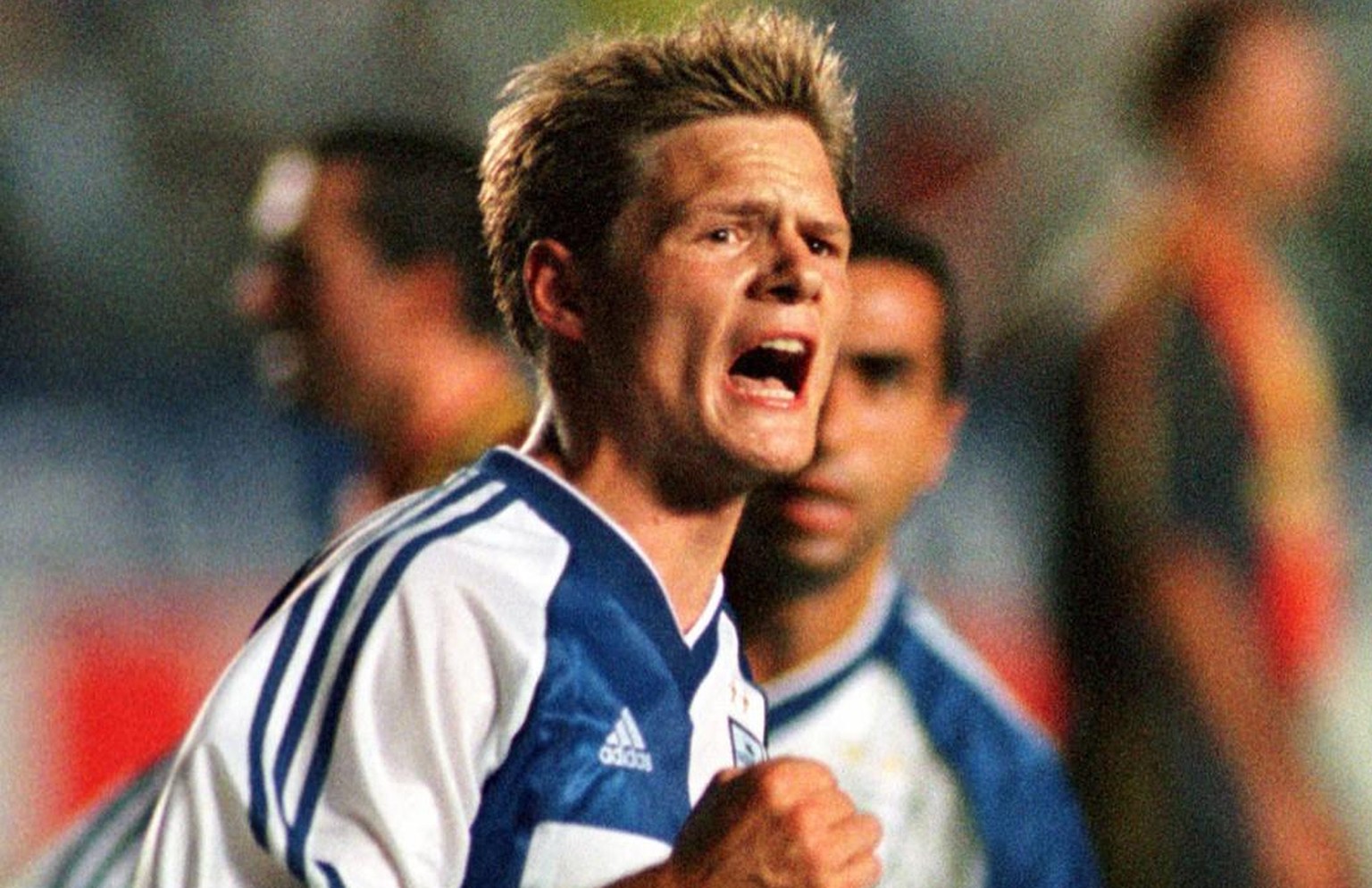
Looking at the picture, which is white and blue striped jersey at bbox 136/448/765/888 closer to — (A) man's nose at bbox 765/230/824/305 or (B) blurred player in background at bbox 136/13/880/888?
(B) blurred player in background at bbox 136/13/880/888

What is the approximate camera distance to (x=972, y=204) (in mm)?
3539

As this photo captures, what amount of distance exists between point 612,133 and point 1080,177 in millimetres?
1795

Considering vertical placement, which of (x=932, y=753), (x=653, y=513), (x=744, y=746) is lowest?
(x=932, y=753)

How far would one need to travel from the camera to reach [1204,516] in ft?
11.5

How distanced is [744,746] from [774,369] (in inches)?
11.8

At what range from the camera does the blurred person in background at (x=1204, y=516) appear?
3.48m

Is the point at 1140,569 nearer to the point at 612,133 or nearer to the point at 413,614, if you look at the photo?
the point at 612,133

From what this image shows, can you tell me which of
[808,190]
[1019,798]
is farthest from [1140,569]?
[808,190]

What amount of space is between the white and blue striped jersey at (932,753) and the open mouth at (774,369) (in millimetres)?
1362

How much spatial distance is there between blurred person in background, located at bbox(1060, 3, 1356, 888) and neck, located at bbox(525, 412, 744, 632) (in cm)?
168

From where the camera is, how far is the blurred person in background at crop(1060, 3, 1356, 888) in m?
3.48

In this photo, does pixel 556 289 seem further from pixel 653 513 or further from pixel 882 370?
pixel 882 370

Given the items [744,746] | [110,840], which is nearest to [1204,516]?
[110,840]

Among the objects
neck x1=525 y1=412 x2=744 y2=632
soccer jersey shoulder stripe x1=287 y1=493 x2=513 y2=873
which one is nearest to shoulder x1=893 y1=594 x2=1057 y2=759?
neck x1=525 y1=412 x2=744 y2=632
